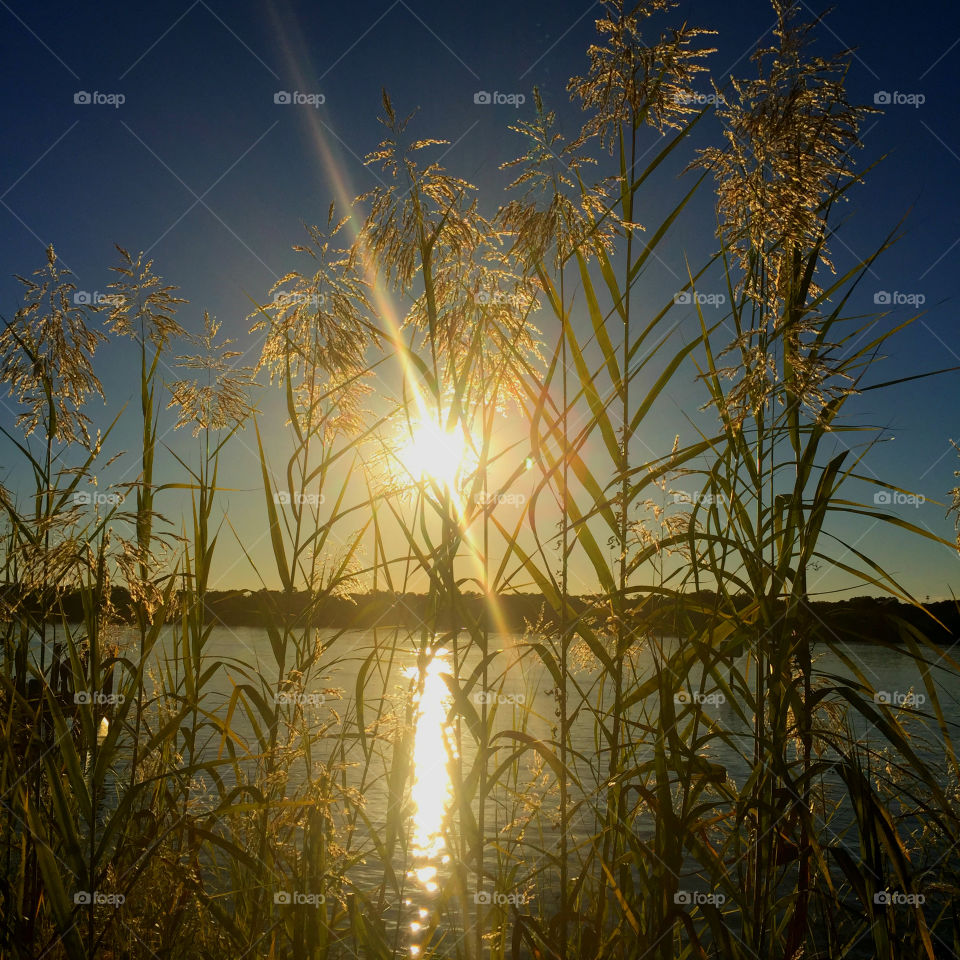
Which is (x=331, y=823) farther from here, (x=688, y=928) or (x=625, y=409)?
(x=625, y=409)

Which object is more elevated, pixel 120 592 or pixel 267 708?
pixel 120 592

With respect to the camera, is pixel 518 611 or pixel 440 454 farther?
pixel 518 611

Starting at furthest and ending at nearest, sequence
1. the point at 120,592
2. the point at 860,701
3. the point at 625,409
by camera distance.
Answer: the point at 120,592 → the point at 625,409 → the point at 860,701

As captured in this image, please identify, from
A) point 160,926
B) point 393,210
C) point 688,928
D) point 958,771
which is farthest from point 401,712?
point 958,771

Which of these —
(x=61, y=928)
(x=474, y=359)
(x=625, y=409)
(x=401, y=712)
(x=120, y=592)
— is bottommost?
(x=61, y=928)

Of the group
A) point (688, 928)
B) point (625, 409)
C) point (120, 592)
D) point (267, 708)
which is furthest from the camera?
point (120, 592)

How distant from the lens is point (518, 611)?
7.82 feet

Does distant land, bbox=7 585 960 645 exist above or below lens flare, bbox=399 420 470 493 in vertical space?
below

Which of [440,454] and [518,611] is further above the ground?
[440,454]

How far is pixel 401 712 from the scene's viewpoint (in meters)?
1.96

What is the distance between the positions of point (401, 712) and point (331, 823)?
1.09ft

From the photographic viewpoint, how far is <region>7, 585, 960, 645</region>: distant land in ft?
6.13

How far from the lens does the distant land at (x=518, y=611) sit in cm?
187

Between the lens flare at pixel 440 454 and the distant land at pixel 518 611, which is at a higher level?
the lens flare at pixel 440 454
